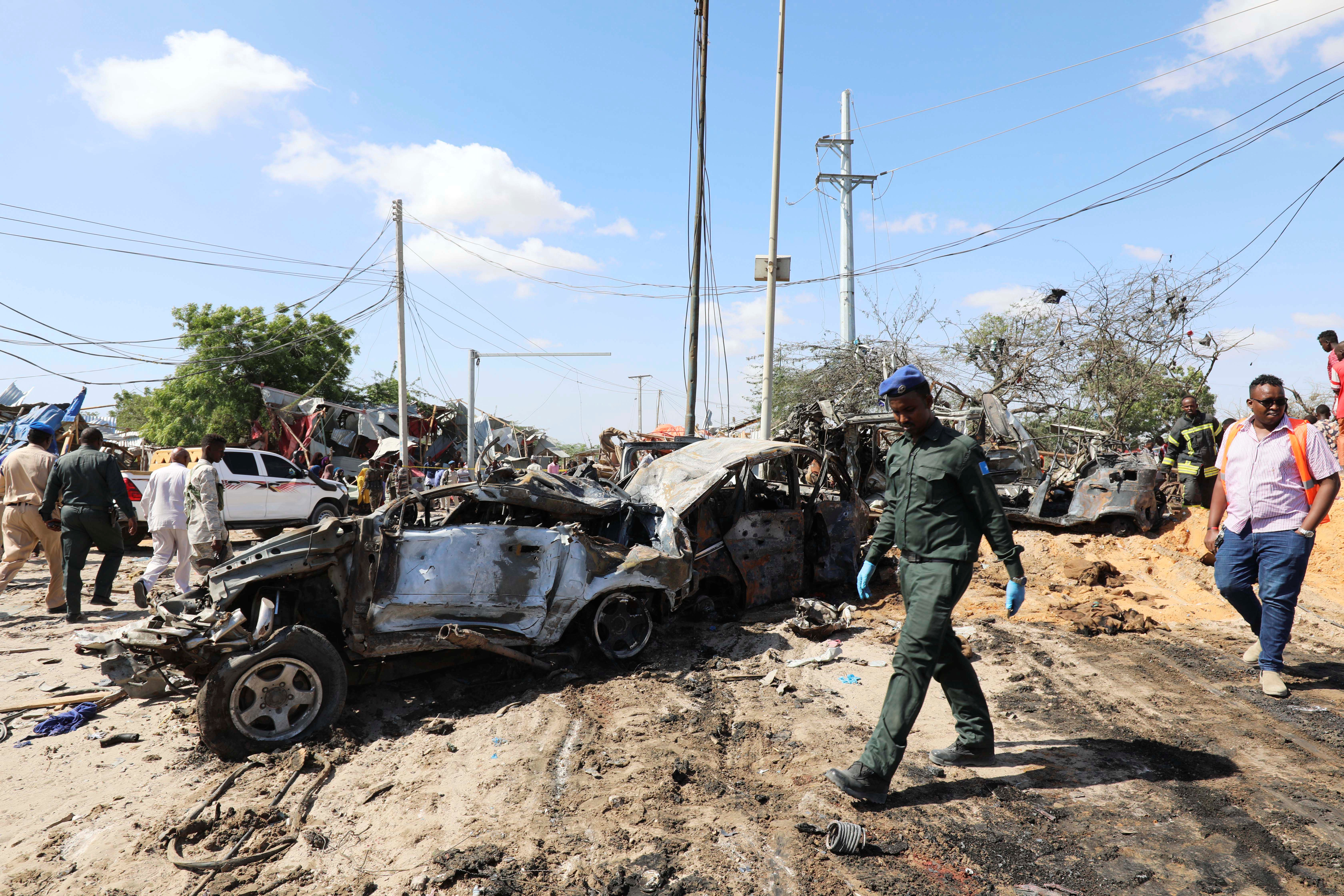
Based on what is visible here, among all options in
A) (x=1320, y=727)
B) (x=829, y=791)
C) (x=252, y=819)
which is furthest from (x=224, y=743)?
(x=1320, y=727)

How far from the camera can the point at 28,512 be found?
280 inches

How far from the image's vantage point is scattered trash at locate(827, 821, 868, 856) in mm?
2875

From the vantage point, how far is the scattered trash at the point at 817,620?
6.11 m

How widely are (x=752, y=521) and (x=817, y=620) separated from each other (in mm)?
1116

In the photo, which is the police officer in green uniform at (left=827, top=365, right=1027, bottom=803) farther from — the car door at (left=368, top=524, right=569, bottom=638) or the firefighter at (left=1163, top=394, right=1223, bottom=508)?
the firefighter at (left=1163, top=394, right=1223, bottom=508)

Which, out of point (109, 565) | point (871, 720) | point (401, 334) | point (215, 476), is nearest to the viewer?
point (871, 720)

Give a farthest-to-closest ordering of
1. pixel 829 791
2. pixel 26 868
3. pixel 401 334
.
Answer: pixel 401 334 → pixel 829 791 → pixel 26 868

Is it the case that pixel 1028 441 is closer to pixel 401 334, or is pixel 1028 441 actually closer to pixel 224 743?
pixel 224 743

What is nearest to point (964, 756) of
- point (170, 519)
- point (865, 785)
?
point (865, 785)

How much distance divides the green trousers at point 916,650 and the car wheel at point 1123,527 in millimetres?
7564

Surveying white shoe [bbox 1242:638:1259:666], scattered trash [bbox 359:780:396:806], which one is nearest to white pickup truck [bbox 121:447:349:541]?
scattered trash [bbox 359:780:396:806]

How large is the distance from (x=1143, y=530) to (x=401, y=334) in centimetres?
1858

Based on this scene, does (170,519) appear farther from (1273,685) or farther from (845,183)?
(845,183)

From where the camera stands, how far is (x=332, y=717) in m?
4.34
